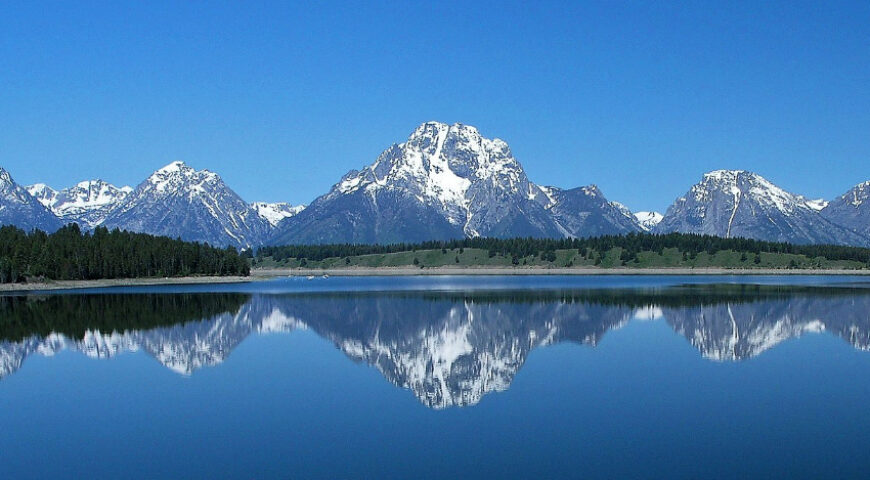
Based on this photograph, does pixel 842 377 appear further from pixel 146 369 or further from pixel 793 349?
pixel 146 369

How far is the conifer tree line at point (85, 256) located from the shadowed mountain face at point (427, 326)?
150 ft

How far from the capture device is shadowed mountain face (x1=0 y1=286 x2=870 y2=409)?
162 ft

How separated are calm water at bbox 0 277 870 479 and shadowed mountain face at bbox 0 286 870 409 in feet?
1.29

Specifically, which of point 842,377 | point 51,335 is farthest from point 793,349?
point 51,335

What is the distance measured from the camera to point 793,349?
56031 mm

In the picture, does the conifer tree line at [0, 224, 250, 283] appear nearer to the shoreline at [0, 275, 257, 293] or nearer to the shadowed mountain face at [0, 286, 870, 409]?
the shoreline at [0, 275, 257, 293]

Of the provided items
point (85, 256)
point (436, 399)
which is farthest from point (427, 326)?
point (85, 256)

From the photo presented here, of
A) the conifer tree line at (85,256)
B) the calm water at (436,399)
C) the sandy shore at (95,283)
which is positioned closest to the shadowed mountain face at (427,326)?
the calm water at (436,399)

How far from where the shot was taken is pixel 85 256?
541 ft

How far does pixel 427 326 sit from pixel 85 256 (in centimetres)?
11746

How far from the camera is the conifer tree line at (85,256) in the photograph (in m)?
152

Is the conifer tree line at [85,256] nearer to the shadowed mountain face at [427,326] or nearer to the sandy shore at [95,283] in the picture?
the sandy shore at [95,283]

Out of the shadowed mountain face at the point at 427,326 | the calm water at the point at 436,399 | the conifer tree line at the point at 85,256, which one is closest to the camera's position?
the calm water at the point at 436,399

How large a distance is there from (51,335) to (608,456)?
175ft
